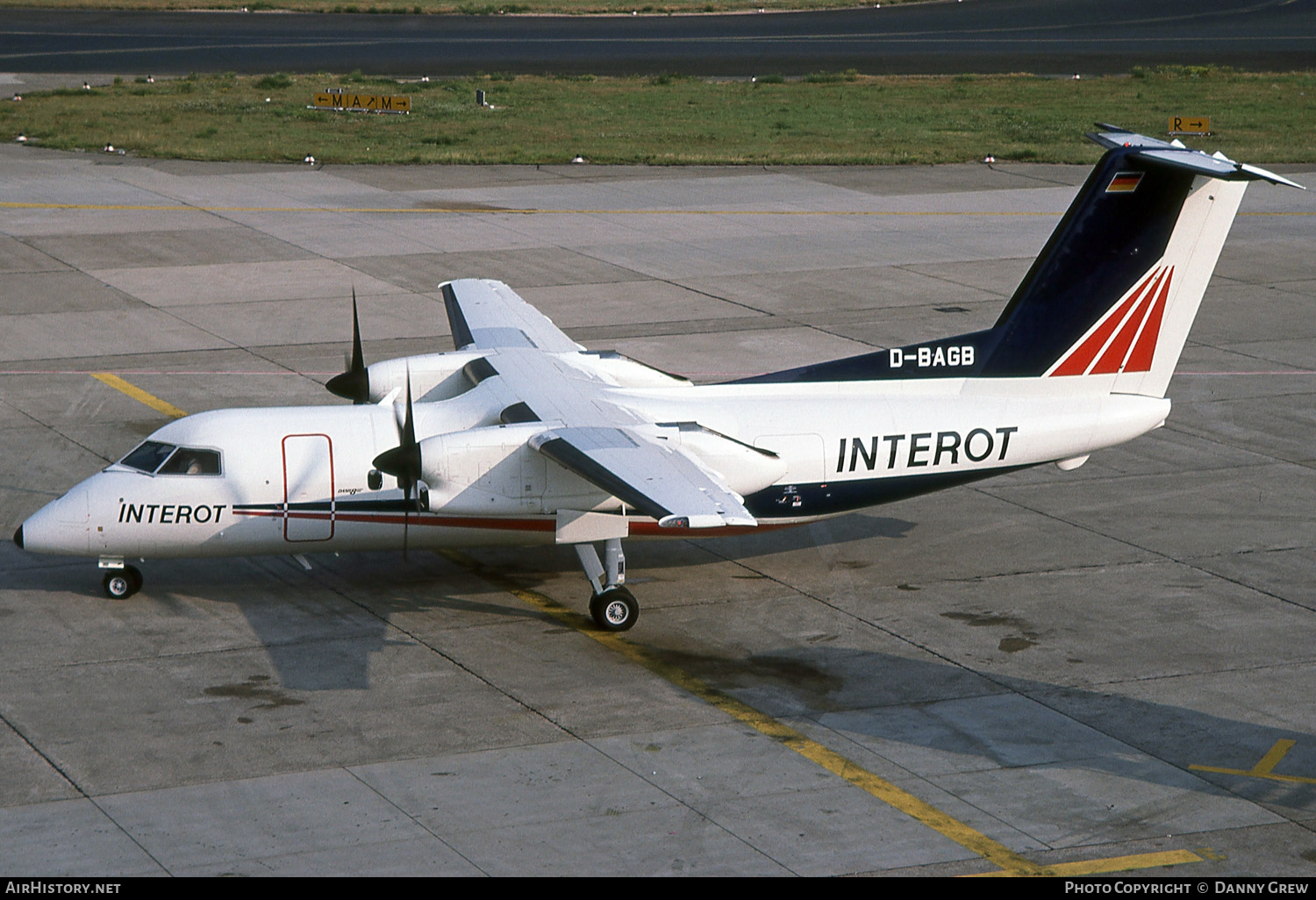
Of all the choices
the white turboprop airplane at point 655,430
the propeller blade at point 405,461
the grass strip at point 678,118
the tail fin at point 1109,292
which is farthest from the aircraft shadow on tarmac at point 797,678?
the grass strip at point 678,118

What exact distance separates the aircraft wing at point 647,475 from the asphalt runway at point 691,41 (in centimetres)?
5671

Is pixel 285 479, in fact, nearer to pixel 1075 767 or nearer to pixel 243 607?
pixel 243 607

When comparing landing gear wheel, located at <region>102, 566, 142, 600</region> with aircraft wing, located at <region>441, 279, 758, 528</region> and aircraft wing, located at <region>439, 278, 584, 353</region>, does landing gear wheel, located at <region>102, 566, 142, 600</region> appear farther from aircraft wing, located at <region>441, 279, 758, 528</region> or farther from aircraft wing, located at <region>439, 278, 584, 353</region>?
aircraft wing, located at <region>439, 278, 584, 353</region>

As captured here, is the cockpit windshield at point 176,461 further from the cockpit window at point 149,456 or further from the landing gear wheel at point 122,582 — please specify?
the landing gear wheel at point 122,582

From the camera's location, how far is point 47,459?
992 inches

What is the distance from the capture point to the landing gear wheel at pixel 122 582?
1989 centimetres

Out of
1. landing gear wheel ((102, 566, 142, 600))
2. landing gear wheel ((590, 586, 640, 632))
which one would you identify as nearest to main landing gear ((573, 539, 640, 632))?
landing gear wheel ((590, 586, 640, 632))

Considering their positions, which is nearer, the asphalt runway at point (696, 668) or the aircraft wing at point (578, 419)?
the asphalt runway at point (696, 668)

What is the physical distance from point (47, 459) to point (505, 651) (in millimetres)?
10607

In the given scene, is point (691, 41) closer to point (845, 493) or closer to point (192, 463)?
point (845, 493)

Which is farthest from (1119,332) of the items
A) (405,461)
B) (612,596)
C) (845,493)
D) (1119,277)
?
(405,461)

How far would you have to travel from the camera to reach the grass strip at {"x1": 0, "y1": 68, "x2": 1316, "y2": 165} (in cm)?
5366

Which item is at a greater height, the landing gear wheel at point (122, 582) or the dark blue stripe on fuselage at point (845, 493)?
the dark blue stripe on fuselage at point (845, 493)

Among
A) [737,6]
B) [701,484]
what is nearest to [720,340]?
[701,484]
